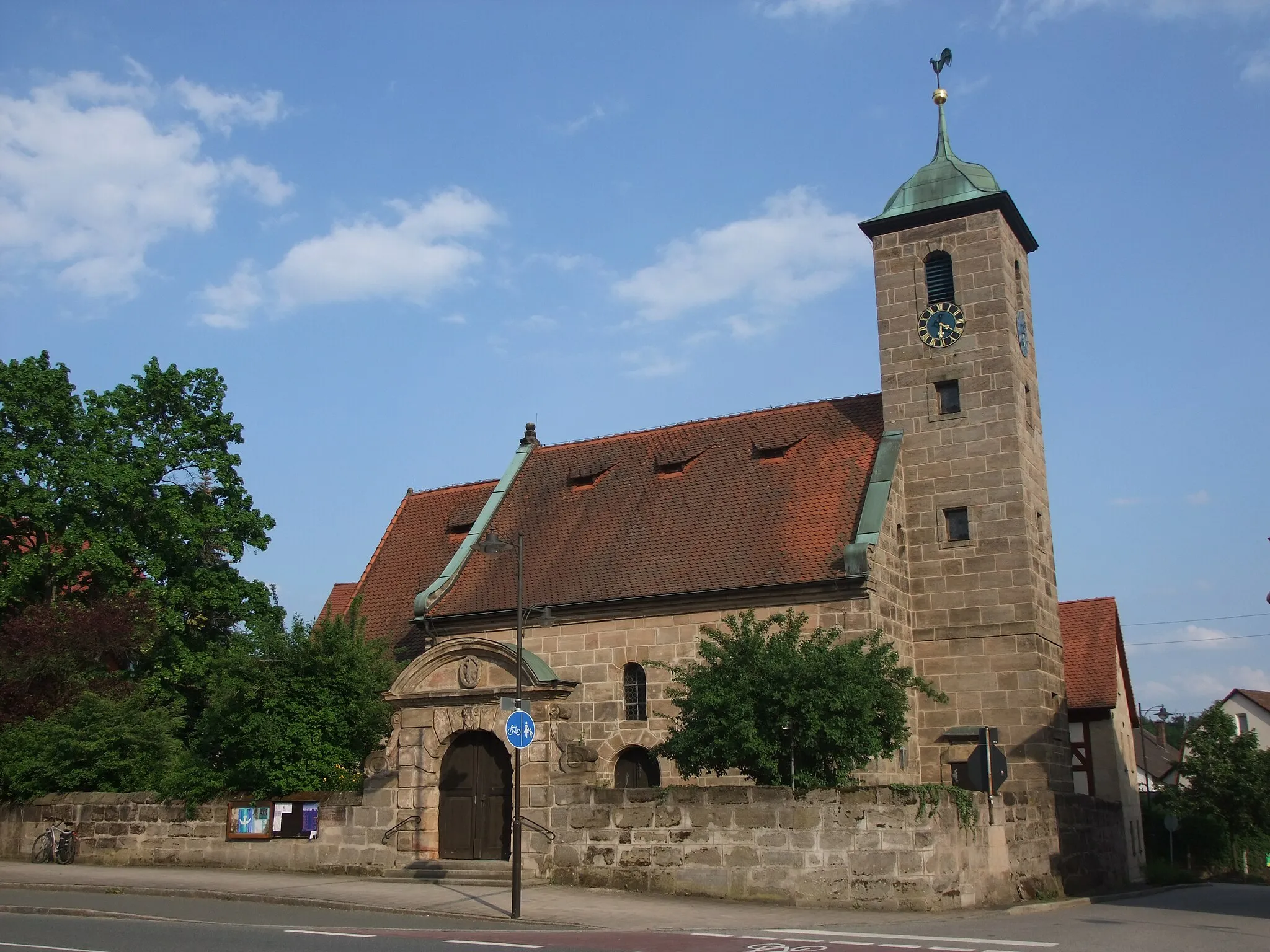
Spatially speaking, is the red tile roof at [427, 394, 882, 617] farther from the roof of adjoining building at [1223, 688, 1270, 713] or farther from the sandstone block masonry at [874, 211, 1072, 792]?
the roof of adjoining building at [1223, 688, 1270, 713]

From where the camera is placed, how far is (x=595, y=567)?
2753 cm

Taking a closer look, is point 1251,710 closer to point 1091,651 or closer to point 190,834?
point 1091,651

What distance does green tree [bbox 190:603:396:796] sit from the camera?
2275 cm

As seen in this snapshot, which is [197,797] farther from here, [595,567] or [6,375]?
[6,375]

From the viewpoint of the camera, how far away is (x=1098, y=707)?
35.4 m

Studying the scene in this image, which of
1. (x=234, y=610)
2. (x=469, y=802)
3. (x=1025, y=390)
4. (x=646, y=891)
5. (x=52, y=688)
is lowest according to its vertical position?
(x=646, y=891)

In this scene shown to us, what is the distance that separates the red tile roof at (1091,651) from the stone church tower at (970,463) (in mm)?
9644

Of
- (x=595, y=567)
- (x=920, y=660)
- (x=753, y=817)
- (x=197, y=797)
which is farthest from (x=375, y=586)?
(x=753, y=817)

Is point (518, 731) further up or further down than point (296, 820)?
further up

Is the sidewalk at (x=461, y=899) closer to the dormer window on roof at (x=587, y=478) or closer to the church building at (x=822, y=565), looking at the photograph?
the church building at (x=822, y=565)

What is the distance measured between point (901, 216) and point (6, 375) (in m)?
22.1

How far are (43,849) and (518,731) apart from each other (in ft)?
39.4

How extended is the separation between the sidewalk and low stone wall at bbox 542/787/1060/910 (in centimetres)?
35

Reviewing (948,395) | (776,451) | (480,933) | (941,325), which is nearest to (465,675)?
(480,933)
